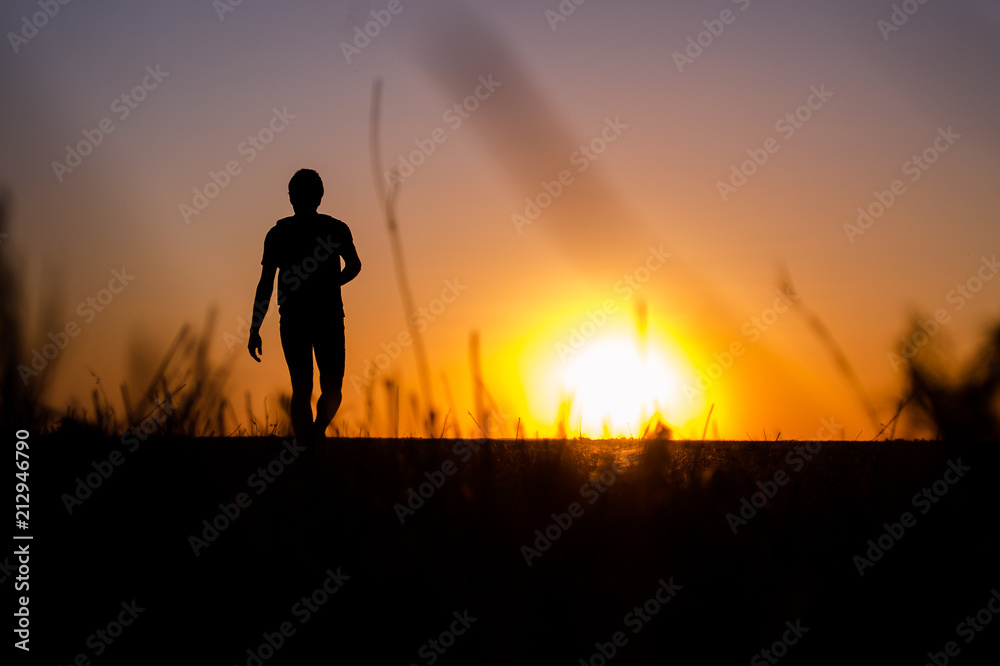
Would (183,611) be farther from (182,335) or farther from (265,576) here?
(182,335)

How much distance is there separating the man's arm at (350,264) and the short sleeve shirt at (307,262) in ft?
0.14

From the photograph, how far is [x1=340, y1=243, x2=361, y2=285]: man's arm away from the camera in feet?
23.0

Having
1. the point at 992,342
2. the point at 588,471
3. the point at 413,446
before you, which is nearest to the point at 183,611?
the point at 413,446

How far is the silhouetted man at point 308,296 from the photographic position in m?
6.70

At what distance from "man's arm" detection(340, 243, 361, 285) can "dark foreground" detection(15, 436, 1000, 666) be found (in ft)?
8.29

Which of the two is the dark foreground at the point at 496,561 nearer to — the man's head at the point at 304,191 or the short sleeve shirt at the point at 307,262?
the short sleeve shirt at the point at 307,262

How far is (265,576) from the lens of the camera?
324 cm

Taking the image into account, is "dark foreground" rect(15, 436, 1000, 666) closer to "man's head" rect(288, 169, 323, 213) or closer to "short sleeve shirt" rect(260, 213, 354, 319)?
"short sleeve shirt" rect(260, 213, 354, 319)

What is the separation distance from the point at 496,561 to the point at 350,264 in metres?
4.12

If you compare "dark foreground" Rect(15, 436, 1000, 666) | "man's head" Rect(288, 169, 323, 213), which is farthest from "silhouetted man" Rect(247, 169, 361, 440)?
"dark foreground" Rect(15, 436, 1000, 666)

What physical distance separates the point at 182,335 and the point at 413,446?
1.51 metres

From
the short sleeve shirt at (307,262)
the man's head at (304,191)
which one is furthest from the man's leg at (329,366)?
the man's head at (304,191)

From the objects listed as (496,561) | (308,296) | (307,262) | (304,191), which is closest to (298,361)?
(308,296)

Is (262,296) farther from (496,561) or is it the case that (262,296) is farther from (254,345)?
(496,561)
